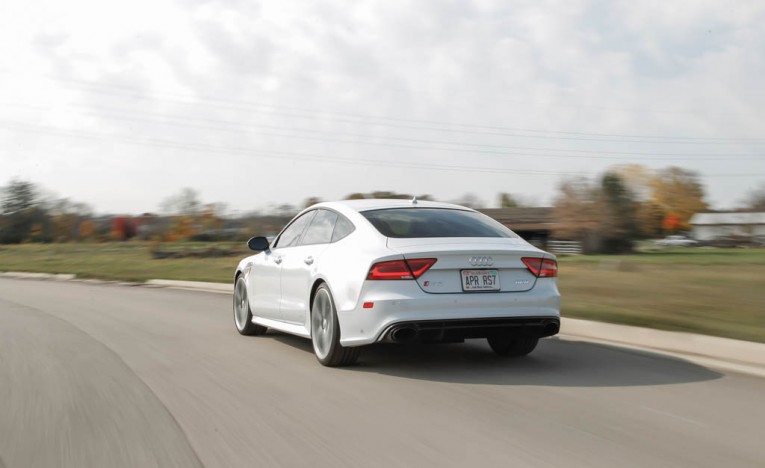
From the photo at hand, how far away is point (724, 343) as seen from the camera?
7.75 meters

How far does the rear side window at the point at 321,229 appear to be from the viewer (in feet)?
26.5

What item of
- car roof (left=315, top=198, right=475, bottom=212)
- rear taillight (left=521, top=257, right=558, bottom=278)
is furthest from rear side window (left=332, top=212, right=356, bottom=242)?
rear taillight (left=521, top=257, right=558, bottom=278)

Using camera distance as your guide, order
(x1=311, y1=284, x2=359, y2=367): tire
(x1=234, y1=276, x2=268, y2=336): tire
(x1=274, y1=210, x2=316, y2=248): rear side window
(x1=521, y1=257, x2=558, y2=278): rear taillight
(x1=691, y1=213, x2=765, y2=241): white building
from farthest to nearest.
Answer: (x1=691, y1=213, x2=765, y2=241): white building → (x1=234, y1=276, x2=268, y2=336): tire → (x1=274, y1=210, x2=316, y2=248): rear side window → (x1=311, y1=284, x2=359, y2=367): tire → (x1=521, y1=257, x2=558, y2=278): rear taillight

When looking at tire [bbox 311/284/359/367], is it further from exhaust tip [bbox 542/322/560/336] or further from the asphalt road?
exhaust tip [bbox 542/322/560/336]

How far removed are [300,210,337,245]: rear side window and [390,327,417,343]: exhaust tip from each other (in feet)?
4.93

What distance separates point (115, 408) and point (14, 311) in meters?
9.76

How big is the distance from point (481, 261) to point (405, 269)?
2.09 feet

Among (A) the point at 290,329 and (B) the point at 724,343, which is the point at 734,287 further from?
(A) the point at 290,329

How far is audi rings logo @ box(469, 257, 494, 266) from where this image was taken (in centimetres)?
692

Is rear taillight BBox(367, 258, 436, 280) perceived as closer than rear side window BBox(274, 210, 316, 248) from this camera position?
Yes

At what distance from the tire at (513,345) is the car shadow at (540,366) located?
0.08 m

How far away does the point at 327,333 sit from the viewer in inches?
295

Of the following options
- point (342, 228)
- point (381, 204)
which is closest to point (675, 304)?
point (381, 204)

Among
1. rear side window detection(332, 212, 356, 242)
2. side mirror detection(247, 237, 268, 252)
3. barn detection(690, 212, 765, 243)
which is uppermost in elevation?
rear side window detection(332, 212, 356, 242)
